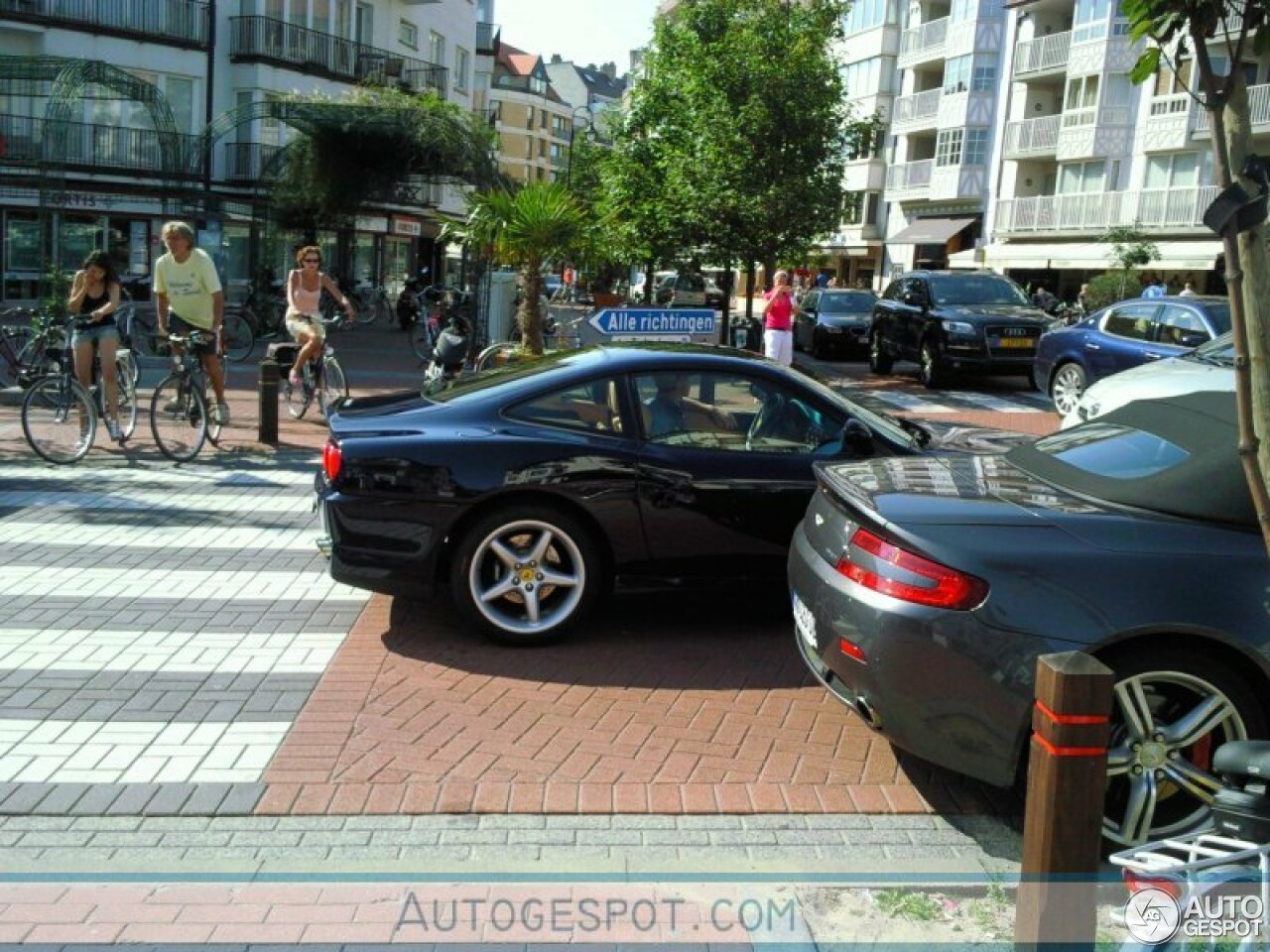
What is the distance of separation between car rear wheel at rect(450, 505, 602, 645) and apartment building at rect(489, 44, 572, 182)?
106451mm

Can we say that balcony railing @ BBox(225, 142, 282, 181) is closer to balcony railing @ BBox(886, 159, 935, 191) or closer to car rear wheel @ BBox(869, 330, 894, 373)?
car rear wheel @ BBox(869, 330, 894, 373)

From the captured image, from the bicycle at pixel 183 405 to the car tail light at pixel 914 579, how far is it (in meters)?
7.89

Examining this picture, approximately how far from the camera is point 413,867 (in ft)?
12.4

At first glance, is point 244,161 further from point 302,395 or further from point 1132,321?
point 1132,321

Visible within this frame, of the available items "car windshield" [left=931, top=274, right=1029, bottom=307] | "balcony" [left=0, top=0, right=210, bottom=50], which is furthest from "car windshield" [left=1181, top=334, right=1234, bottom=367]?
"balcony" [left=0, top=0, right=210, bottom=50]

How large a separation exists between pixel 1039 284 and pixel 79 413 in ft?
126

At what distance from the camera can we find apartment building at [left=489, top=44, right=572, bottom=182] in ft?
365

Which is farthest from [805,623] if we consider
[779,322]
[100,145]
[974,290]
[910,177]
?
[910,177]

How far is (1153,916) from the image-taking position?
2703 mm

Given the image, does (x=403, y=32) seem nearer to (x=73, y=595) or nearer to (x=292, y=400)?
(x=292, y=400)

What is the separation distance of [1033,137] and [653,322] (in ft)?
116

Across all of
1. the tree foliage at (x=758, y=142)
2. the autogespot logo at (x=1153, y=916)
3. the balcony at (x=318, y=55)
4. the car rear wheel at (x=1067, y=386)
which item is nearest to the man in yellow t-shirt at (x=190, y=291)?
the autogespot logo at (x=1153, y=916)

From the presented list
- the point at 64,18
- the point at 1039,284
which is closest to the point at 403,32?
the point at 64,18

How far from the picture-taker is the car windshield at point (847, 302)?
86.7 ft
